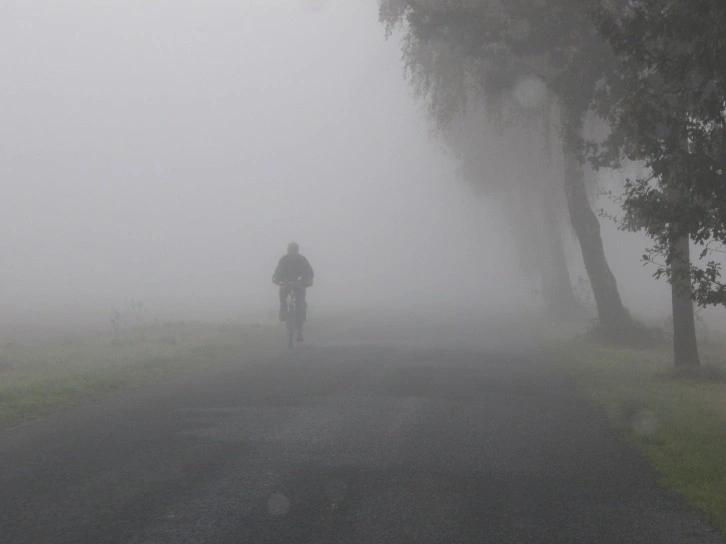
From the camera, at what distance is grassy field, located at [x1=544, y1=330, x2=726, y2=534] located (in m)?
6.45

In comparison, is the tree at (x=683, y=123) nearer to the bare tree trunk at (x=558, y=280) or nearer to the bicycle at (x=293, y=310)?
the bicycle at (x=293, y=310)

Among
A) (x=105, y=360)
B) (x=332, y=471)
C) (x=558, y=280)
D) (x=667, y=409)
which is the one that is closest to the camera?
(x=332, y=471)

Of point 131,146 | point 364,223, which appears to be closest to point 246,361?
point 131,146

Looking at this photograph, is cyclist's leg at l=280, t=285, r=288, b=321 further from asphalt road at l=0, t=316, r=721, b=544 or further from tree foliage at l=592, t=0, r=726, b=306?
tree foliage at l=592, t=0, r=726, b=306

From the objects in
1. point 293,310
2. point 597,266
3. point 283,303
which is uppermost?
point 597,266

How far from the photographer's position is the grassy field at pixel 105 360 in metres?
10.5

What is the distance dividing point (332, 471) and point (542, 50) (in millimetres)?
10466

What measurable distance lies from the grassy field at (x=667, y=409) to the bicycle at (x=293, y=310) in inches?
226

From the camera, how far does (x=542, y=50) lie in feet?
48.0

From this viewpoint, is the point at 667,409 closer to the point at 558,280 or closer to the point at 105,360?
the point at 105,360

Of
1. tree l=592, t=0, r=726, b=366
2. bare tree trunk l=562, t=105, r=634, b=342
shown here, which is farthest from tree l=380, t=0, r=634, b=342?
tree l=592, t=0, r=726, b=366

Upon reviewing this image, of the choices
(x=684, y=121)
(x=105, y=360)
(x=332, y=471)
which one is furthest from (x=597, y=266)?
(x=332, y=471)

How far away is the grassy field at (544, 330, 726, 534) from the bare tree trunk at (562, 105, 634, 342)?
1.16m

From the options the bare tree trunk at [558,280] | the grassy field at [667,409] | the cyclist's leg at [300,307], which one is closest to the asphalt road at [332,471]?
the grassy field at [667,409]
